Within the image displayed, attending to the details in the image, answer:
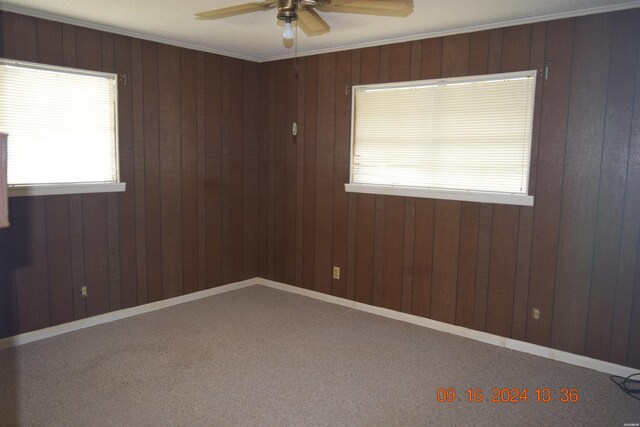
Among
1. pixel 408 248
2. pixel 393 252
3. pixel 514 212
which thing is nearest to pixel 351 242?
pixel 393 252

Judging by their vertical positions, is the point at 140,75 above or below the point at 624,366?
above

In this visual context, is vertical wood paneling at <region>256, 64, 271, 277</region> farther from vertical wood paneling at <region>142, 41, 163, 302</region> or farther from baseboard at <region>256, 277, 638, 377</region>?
vertical wood paneling at <region>142, 41, 163, 302</region>

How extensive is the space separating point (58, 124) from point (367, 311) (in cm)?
299

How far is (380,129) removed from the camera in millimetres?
4180

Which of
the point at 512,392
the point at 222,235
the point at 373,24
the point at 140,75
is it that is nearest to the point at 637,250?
the point at 512,392

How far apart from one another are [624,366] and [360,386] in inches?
69.2

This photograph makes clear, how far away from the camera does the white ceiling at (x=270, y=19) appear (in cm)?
309

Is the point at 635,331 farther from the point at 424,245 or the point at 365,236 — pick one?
the point at 365,236

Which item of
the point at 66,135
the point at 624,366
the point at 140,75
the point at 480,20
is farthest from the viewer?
the point at 140,75

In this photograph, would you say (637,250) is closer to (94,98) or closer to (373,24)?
(373,24)

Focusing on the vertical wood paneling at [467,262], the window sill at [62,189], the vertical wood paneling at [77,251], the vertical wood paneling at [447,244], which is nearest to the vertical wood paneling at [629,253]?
the vertical wood paneling at [467,262]

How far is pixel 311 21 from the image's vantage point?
277 cm
